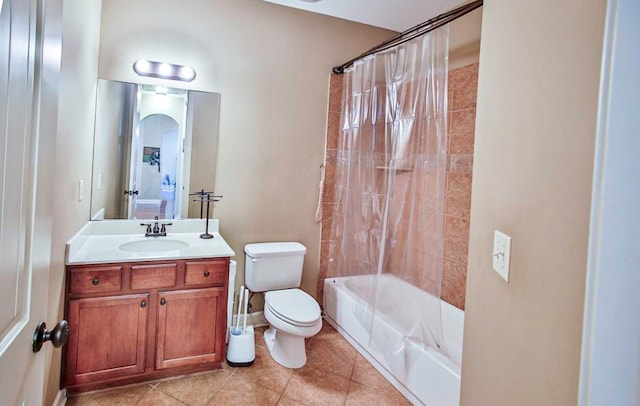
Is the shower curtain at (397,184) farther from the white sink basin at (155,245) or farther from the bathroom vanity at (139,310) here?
the white sink basin at (155,245)

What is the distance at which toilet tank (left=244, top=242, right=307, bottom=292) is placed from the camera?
8.81 feet

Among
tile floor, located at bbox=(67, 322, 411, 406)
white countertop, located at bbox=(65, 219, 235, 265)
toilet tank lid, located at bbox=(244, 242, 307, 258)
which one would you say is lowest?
tile floor, located at bbox=(67, 322, 411, 406)

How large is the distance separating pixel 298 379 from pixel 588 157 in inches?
84.7

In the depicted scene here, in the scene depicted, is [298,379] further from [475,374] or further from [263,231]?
[475,374]

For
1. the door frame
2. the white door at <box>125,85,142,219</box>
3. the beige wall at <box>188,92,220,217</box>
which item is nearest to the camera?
the door frame

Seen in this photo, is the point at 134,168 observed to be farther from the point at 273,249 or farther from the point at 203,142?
the point at 273,249

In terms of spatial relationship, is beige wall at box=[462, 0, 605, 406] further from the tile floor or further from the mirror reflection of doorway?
the mirror reflection of doorway

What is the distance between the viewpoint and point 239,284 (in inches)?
113

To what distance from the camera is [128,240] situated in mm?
2359

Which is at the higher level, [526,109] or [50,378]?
[526,109]

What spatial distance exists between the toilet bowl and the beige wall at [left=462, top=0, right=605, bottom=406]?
1330mm

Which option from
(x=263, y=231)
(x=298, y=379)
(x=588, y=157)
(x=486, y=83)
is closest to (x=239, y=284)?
(x=263, y=231)

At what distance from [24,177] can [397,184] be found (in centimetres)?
190

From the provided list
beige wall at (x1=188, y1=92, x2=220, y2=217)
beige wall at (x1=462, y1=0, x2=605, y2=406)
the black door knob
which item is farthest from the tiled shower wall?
the black door knob
